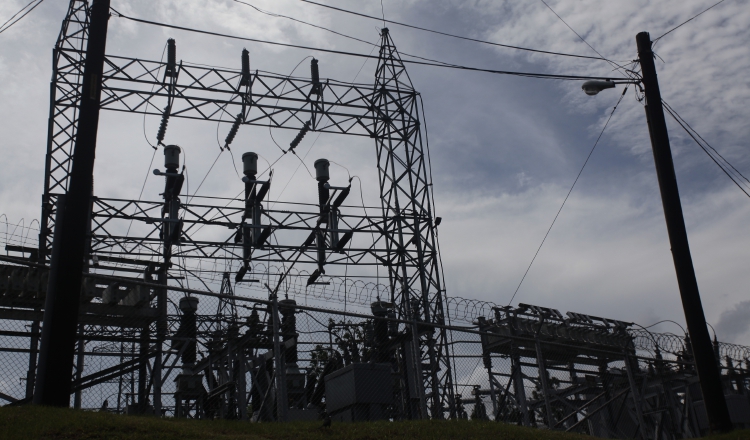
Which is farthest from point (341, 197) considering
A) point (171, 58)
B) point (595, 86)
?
point (595, 86)

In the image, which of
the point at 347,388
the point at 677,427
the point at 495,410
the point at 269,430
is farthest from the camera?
the point at 677,427

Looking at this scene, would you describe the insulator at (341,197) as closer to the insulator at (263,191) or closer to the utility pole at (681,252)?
the insulator at (263,191)

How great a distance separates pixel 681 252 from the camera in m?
11.5

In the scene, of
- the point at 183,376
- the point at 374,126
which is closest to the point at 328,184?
the point at 374,126

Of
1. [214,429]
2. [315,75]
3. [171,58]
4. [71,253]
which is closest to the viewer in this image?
[214,429]

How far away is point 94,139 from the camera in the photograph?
9.15 m

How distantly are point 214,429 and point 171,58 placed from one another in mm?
12819

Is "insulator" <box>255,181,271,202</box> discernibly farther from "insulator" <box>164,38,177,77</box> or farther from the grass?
the grass

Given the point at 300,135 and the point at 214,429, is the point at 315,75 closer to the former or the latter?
the point at 300,135

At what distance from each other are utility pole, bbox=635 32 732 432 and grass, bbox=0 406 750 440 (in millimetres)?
639

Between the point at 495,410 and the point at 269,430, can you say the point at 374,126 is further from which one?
the point at 269,430

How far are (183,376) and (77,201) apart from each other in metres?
9.51

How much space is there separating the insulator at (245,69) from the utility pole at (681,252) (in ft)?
34.9

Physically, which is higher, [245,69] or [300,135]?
[245,69]
